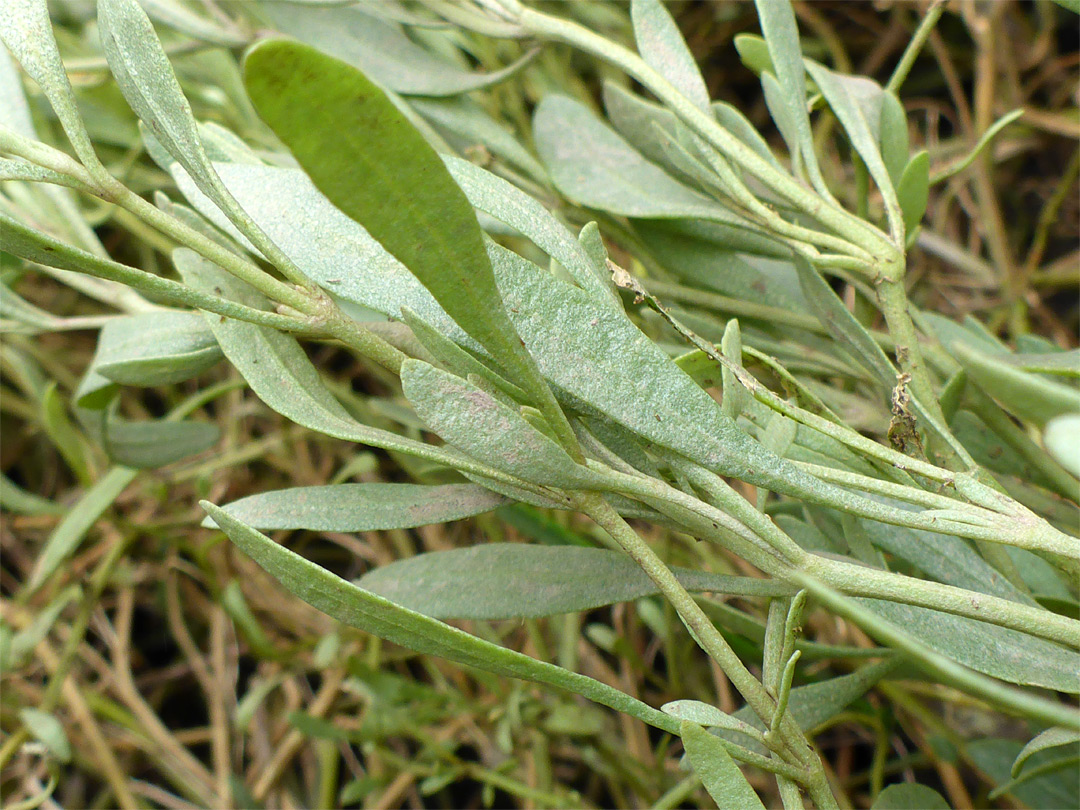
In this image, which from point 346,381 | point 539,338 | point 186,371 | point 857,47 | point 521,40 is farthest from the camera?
point 857,47

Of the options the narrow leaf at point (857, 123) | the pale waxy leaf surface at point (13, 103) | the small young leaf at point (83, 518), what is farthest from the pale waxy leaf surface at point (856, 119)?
the small young leaf at point (83, 518)

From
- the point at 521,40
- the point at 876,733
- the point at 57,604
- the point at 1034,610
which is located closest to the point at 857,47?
the point at 521,40

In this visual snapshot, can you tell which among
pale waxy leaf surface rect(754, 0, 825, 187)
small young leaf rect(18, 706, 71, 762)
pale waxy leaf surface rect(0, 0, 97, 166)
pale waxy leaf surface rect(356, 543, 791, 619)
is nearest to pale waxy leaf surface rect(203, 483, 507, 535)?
pale waxy leaf surface rect(356, 543, 791, 619)

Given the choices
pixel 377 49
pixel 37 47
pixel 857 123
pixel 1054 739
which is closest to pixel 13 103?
pixel 37 47

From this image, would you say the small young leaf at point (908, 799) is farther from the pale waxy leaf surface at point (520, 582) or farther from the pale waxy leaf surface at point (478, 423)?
the pale waxy leaf surface at point (478, 423)

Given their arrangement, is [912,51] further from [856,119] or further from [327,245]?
[327,245]

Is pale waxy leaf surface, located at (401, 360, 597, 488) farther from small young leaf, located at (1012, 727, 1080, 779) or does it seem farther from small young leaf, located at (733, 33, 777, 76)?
small young leaf, located at (733, 33, 777, 76)

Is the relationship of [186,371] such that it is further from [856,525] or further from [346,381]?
[346,381]
